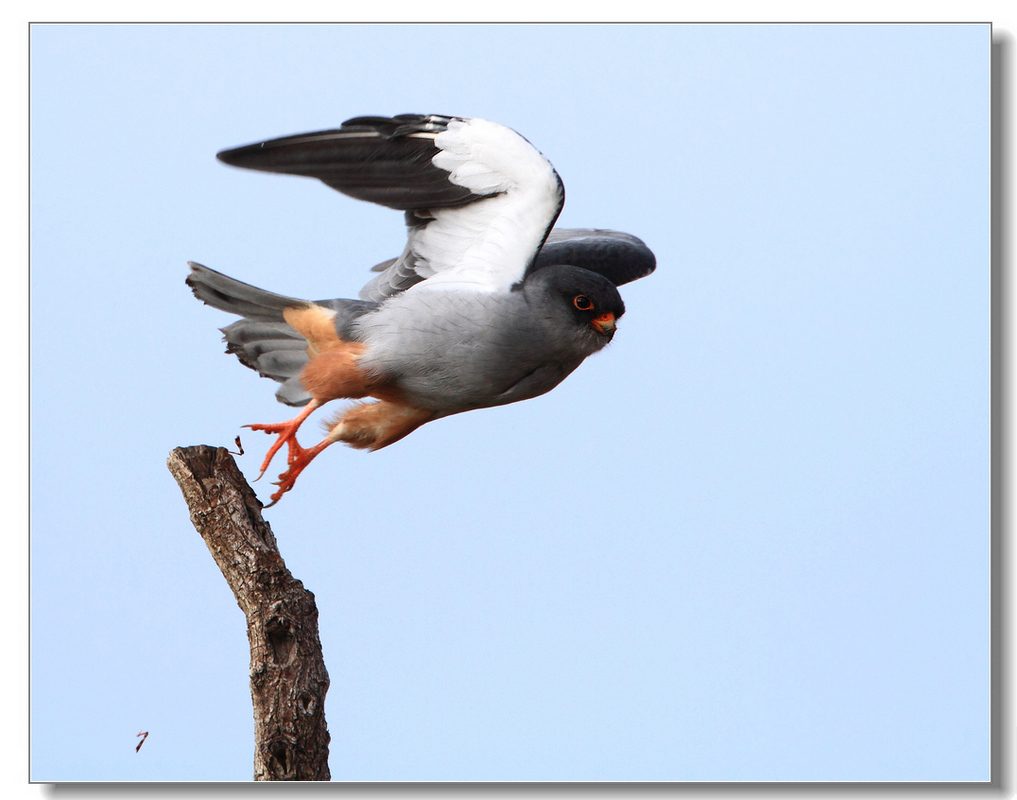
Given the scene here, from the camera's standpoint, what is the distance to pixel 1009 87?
3369 millimetres

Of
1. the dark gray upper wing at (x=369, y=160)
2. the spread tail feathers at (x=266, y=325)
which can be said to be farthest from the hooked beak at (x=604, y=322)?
the spread tail feathers at (x=266, y=325)

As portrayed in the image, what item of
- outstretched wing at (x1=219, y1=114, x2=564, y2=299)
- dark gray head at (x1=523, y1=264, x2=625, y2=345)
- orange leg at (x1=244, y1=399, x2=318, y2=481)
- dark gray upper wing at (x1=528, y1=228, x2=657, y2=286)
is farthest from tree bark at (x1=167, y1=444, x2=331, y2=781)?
dark gray upper wing at (x1=528, y1=228, x2=657, y2=286)

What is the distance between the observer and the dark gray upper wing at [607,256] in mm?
3652

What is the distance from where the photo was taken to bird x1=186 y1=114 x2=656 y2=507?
3.11 metres

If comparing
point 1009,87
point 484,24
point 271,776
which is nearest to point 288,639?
point 271,776

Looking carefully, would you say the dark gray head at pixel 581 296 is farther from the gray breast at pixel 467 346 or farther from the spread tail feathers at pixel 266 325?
the spread tail feathers at pixel 266 325

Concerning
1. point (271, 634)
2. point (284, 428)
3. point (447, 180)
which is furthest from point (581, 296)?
point (271, 634)

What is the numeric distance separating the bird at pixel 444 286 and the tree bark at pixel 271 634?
0.26 metres

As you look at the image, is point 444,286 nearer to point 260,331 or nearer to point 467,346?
point 467,346

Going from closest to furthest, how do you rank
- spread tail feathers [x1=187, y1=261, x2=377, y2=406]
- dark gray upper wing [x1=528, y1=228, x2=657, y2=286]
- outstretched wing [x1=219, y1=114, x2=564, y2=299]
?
outstretched wing [x1=219, y1=114, x2=564, y2=299]
spread tail feathers [x1=187, y1=261, x2=377, y2=406]
dark gray upper wing [x1=528, y1=228, x2=657, y2=286]

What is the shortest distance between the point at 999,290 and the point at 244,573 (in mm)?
2421

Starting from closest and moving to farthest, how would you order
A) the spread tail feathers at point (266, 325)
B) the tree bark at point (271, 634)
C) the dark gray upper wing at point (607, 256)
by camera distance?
the tree bark at point (271, 634) → the spread tail feathers at point (266, 325) → the dark gray upper wing at point (607, 256)

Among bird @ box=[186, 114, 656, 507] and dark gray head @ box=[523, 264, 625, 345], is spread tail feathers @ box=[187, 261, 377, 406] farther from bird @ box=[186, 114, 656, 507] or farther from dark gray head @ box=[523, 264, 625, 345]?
dark gray head @ box=[523, 264, 625, 345]

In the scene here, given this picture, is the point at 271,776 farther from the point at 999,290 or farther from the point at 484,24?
the point at 999,290
